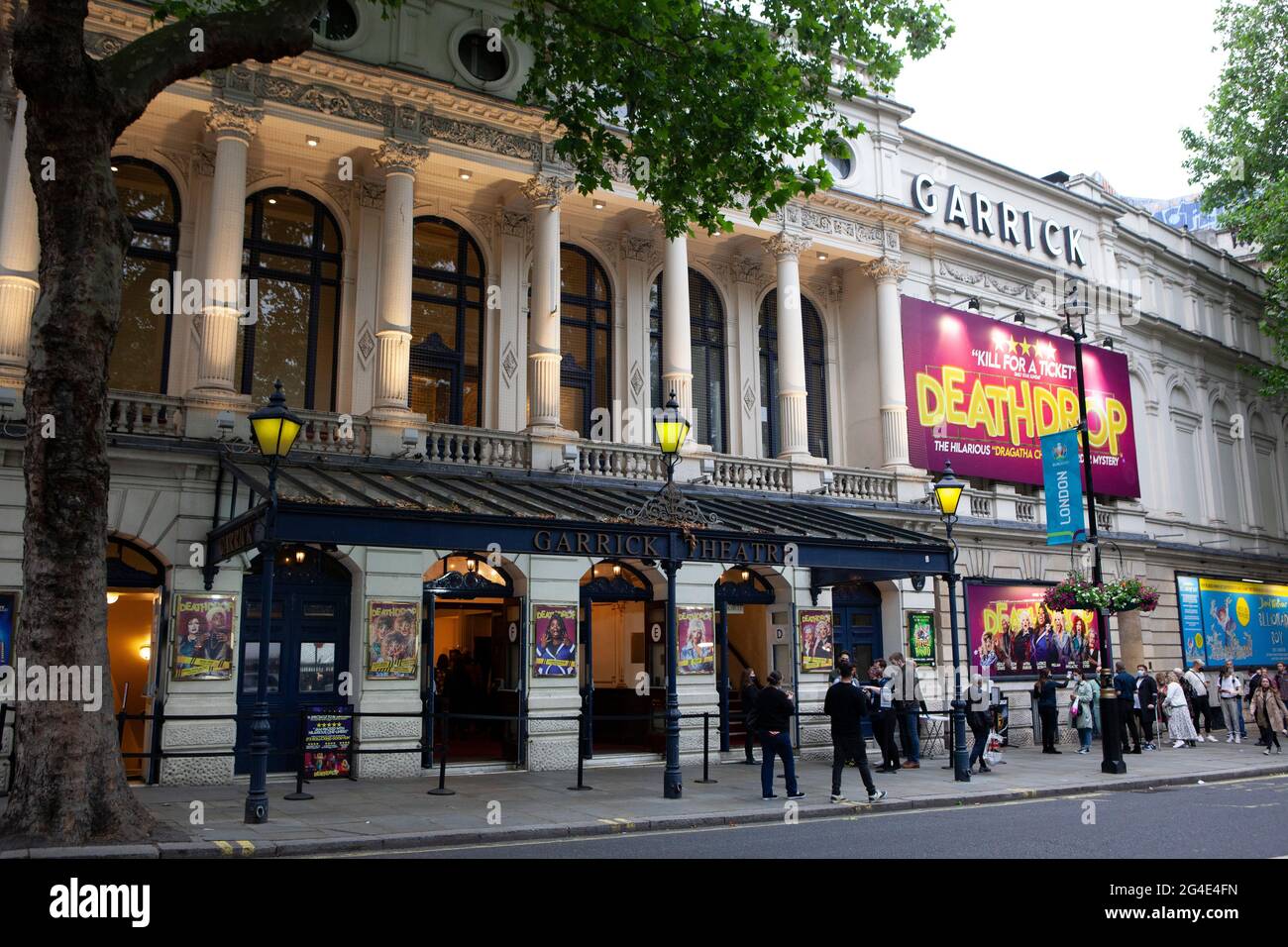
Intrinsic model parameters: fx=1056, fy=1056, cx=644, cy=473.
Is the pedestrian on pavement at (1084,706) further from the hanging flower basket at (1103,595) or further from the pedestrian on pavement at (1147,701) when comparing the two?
the hanging flower basket at (1103,595)

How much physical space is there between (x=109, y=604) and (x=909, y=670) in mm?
15689

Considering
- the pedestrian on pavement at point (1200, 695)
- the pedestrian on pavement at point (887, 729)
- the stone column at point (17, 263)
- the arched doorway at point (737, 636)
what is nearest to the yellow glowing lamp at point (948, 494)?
the pedestrian on pavement at point (887, 729)

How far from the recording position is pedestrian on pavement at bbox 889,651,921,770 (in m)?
20.3

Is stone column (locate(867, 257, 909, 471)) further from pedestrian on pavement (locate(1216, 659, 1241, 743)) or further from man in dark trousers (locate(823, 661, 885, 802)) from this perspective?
man in dark trousers (locate(823, 661, 885, 802))

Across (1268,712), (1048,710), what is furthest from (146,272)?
(1268,712)

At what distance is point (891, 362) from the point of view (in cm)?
2728

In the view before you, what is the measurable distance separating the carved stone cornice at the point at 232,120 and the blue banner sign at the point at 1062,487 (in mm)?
19273

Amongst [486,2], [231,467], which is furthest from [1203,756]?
[486,2]

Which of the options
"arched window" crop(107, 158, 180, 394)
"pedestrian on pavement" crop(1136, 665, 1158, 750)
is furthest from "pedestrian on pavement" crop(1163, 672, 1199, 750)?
"arched window" crop(107, 158, 180, 394)

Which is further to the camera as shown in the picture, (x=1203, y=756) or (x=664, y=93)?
(x=1203, y=756)

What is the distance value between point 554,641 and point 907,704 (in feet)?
22.6

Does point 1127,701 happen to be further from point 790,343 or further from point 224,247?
point 224,247

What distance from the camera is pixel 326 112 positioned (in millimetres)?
20594

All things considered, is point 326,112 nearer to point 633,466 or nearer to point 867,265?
point 633,466
